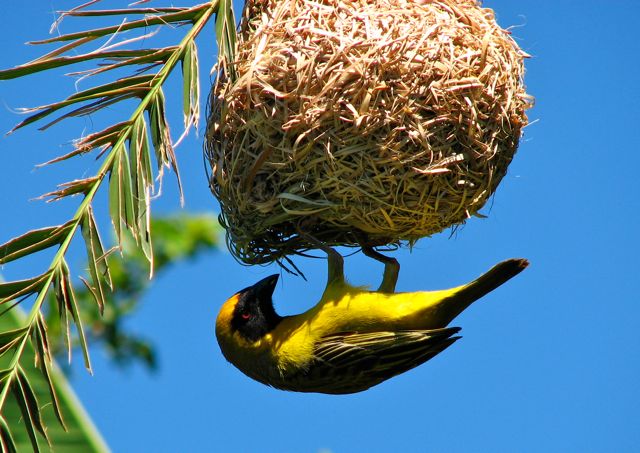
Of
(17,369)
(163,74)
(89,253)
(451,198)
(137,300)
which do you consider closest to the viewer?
(17,369)

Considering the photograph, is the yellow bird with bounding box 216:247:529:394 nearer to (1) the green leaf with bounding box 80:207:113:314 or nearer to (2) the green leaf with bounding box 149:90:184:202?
(2) the green leaf with bounding box 149:90:184:202

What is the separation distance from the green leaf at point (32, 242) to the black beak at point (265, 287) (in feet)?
3.89

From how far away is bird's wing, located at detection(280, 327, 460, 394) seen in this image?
3.46m

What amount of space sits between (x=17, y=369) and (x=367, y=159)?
1275 mm

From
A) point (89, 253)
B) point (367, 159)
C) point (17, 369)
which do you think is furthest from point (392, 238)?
point (17, 369)

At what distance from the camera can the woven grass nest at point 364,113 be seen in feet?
9.73

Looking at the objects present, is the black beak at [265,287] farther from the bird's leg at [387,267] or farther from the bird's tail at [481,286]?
the bird's tail at [481,286]

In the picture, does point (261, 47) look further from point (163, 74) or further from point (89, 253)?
point (89, 253)

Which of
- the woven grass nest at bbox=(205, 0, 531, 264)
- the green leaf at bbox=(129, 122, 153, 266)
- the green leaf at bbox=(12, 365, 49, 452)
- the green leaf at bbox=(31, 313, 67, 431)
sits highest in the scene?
the woven grass nest at bbox=(205, 0, 531, 264)

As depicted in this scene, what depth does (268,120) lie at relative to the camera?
3.04 metres

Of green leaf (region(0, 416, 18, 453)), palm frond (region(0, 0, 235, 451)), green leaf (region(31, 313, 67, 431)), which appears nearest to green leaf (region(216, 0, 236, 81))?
palm frond (region(0, 0, 235, 451))

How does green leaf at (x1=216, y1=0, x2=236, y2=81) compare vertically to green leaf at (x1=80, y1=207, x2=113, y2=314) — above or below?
above

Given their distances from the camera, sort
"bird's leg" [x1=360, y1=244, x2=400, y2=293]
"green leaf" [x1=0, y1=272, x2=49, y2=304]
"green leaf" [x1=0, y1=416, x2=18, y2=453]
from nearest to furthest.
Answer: "green leaf" [x1=0, y1=416, x2=18, y2=453], "green leaf" [x1=0, y1=272, x2=49, y2=304], "bird's leg" [x1=360, y1=244, x2=400, y2=293]

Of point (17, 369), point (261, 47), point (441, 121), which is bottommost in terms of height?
point (17, 369)
